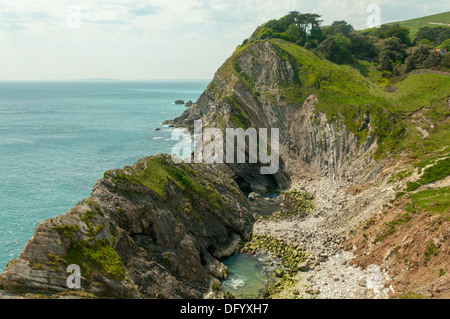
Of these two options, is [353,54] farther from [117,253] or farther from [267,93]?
[117,253]

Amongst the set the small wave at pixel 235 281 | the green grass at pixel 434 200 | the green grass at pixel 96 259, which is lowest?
the small wave at pixel 235 281

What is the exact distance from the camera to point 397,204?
1646 inches

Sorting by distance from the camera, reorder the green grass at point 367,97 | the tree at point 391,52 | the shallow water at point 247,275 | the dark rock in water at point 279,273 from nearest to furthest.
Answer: the shallow water at point 247,275
the dark rock in water at point 279,273
the green grass at point 367,97
the tree at point 391,52

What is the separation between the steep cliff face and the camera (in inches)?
2530

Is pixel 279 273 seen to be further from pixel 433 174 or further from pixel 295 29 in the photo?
pixel 295 29

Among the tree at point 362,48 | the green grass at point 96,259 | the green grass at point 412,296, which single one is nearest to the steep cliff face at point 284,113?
the tree at point 362,48

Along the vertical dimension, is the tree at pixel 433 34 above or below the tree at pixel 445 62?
above

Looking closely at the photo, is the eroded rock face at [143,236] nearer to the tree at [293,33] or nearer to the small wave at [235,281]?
the small wave at [235,281]

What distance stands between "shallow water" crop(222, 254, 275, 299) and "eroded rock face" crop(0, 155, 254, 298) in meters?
1.53

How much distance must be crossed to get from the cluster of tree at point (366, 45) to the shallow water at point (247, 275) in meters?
78.9

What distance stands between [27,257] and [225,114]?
5285 cm

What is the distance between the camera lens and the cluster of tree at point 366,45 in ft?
302

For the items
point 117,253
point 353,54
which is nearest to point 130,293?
point 117,253

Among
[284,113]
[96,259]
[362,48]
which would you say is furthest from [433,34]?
[96,259]
